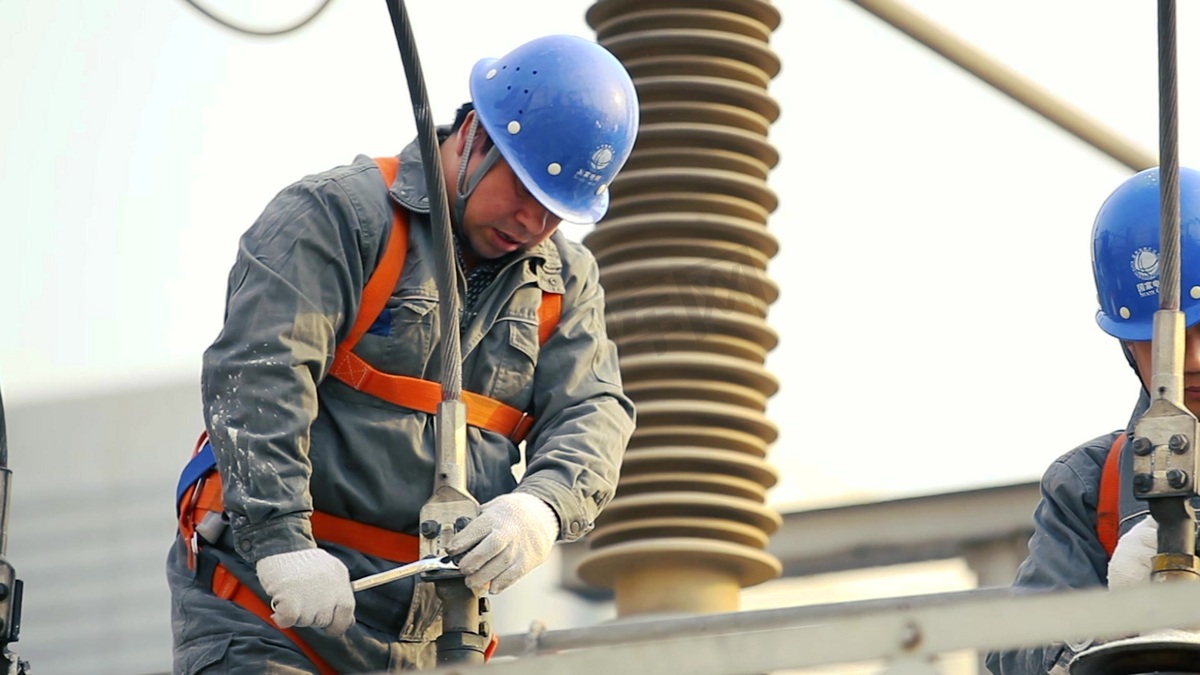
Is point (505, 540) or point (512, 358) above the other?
point (512, 358)

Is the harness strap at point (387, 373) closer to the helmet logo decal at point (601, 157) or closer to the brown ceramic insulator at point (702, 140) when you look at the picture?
the helmet logo decal at point (601, 157)

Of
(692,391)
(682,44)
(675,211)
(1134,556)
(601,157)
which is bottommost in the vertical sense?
(1134,556)

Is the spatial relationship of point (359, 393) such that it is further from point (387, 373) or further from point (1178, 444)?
point (1178, 444)

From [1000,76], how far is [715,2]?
3.04 feet

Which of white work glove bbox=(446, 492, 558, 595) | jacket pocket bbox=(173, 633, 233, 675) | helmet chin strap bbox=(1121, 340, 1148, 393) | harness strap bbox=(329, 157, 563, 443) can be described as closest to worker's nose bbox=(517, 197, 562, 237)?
harness strap bbox=(329, 157, 563, 443)

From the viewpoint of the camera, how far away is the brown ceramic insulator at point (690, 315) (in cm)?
604

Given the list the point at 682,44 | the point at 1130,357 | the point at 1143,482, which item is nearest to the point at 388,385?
the point at 1143,482

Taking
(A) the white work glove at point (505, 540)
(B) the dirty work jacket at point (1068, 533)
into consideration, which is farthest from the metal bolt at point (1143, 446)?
(A) the white work glove at point (505, 540)

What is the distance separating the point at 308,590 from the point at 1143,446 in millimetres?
1486

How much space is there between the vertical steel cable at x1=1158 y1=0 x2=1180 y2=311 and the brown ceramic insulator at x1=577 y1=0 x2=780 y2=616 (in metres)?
2.10

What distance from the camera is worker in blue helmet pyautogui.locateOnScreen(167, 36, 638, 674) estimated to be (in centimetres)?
436

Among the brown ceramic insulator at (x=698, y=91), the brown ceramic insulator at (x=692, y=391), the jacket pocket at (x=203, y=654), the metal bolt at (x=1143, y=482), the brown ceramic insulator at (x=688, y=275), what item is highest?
the brown ceramic insulator at (x=698, y=91)

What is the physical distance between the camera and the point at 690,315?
19.8ft

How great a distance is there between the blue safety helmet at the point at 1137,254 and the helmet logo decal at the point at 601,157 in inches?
41.1
